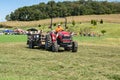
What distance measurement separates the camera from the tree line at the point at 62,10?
5741 inches

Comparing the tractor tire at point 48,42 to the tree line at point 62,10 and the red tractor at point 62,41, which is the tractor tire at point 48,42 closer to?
the red tractor at point 62,41

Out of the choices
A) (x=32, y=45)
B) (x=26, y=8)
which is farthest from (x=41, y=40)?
(x=26, y=8)

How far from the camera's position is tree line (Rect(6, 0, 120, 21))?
14581 centimetres

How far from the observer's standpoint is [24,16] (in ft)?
502

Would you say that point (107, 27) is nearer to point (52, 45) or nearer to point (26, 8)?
point (26, 8)

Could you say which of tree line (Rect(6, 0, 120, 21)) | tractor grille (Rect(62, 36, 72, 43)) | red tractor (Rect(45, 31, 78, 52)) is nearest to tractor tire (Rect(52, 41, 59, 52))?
red tractor (Rect(45, 31, 78, 52))

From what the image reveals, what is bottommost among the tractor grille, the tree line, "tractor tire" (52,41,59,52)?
"tractor tire" (52,41,59,52)

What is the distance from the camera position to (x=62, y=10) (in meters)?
151

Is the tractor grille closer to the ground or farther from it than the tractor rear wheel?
farther from it

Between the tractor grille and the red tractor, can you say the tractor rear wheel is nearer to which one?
the red tractor

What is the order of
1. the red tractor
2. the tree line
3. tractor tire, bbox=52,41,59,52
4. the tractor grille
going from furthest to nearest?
the tree line
the tractor grille
the red tractor
tractor tire, bbox=52,41,59,52

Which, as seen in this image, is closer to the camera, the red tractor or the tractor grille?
the red tractor

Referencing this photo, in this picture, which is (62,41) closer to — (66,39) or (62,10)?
(66,39)

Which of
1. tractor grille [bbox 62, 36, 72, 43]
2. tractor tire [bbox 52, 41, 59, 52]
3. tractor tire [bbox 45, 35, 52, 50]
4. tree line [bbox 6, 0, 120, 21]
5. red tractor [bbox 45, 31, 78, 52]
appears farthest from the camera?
tree line [bbox 6, 0, 120, 21]
